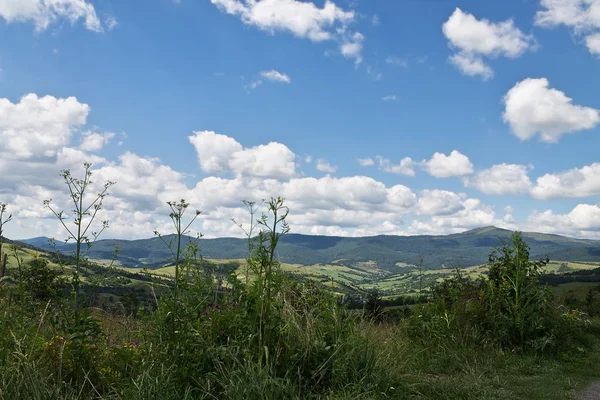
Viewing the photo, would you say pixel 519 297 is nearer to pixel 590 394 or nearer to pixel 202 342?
pixel 590 394

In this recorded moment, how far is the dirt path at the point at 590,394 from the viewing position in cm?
744

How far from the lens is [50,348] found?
577 cm

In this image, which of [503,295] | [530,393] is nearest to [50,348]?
[530,393]

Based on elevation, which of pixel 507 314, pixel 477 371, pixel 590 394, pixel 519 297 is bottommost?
pixel 590 394

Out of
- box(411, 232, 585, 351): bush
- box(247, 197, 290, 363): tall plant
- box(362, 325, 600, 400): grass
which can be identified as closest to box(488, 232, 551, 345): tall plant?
box(411, 232, 585, 351): bush

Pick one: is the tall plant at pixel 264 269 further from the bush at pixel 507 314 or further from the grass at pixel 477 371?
the bush at pixel 507 314

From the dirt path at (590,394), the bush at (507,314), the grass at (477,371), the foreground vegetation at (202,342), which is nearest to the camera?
the foreground vegetation at (202,342)

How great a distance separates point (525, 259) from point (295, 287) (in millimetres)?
7009

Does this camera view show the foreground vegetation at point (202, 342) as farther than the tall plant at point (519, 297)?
No

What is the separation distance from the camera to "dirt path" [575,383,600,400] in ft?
24.4

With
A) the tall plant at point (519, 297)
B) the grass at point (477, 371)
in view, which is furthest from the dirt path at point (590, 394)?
the tall plant at point (519, 297)

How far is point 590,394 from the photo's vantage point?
Answer: 7680mm

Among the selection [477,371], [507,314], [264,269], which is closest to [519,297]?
[507,314]

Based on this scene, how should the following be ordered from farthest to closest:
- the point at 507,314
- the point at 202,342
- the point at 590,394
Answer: the point at 507,314 → the point at 590,394 → the point at 202,342
